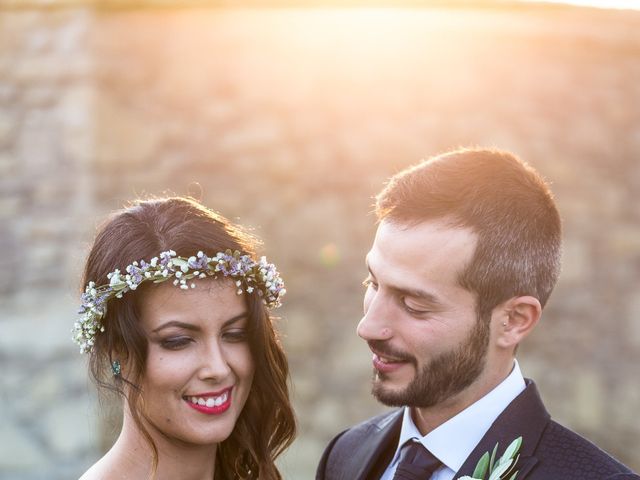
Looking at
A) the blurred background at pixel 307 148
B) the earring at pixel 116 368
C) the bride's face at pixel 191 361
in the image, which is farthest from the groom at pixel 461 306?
the blurred background at pixel 307 148

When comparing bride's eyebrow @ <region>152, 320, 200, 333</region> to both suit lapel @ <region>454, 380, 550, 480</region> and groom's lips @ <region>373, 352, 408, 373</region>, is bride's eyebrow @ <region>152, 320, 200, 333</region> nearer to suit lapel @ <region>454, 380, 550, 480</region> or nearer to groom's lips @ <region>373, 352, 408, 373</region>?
groom's lips @ <region>373, 352, 408, 373</region>

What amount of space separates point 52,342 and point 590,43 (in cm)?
462

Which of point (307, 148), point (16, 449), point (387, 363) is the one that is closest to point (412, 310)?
point (387, 363)

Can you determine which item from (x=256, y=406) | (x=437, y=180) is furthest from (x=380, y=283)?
(x=256, y=406)

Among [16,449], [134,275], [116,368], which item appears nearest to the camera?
[134,275]

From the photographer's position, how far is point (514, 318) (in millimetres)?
3352

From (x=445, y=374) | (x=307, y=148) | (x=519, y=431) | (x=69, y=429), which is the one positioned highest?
(x=307, y=148)

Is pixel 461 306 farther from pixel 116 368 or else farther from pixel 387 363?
pixel 116 368

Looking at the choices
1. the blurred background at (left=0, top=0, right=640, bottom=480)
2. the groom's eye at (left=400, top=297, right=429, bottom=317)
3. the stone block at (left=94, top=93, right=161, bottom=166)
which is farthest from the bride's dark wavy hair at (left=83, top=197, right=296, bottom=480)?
the stone block at (left=94, top=93, right=161, bottom=166)

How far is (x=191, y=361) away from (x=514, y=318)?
111 cm

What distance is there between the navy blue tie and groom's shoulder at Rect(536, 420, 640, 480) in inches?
14.2

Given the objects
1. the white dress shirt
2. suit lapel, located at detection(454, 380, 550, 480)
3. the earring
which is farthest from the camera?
the earring

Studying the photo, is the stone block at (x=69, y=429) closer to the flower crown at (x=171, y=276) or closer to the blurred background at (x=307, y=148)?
the blurred background at (x=307, y=148)

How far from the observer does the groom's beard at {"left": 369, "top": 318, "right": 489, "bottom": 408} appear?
3.28 metres
